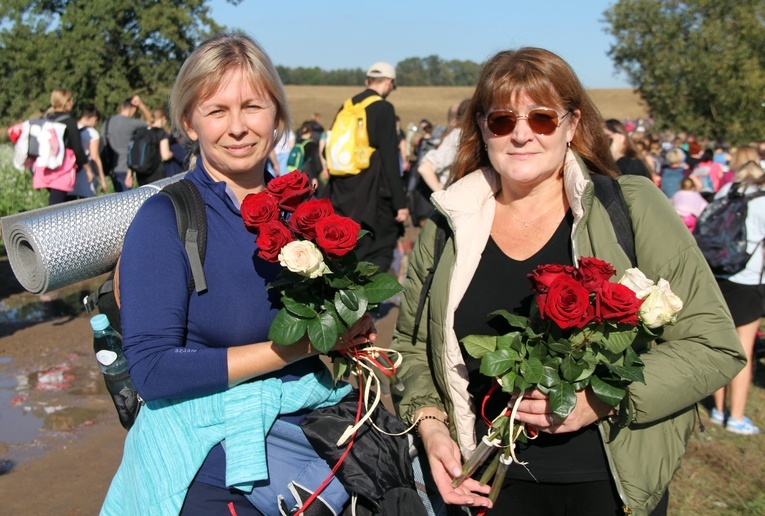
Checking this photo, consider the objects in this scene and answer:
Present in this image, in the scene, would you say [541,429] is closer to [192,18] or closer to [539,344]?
[539,344]

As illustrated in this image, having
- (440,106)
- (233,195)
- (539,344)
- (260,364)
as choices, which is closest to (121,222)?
(233,195)

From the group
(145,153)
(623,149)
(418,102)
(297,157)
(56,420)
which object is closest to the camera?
(56,420)

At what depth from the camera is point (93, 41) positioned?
31969 mm

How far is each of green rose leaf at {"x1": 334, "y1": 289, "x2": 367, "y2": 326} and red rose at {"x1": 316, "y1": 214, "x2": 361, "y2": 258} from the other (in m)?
0.12

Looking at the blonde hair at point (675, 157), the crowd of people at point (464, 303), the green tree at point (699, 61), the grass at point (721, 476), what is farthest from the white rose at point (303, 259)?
the green tree at point (699, 61)

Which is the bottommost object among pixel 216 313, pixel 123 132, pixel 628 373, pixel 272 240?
pixel 123 132

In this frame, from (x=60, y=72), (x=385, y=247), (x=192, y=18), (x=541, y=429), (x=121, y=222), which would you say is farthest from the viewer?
(x=192, y=18)

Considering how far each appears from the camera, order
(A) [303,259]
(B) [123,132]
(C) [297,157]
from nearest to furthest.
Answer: (A) [303,259]
(C) [297,157]
(B) [123,132]

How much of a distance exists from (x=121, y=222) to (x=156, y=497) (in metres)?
0.85

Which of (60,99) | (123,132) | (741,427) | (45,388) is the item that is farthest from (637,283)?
(123,132)

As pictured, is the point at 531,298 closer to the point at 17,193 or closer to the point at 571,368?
the point at 571,368

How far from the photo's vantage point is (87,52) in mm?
31844

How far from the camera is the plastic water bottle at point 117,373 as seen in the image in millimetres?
2469

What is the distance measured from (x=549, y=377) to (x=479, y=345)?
0.23m
